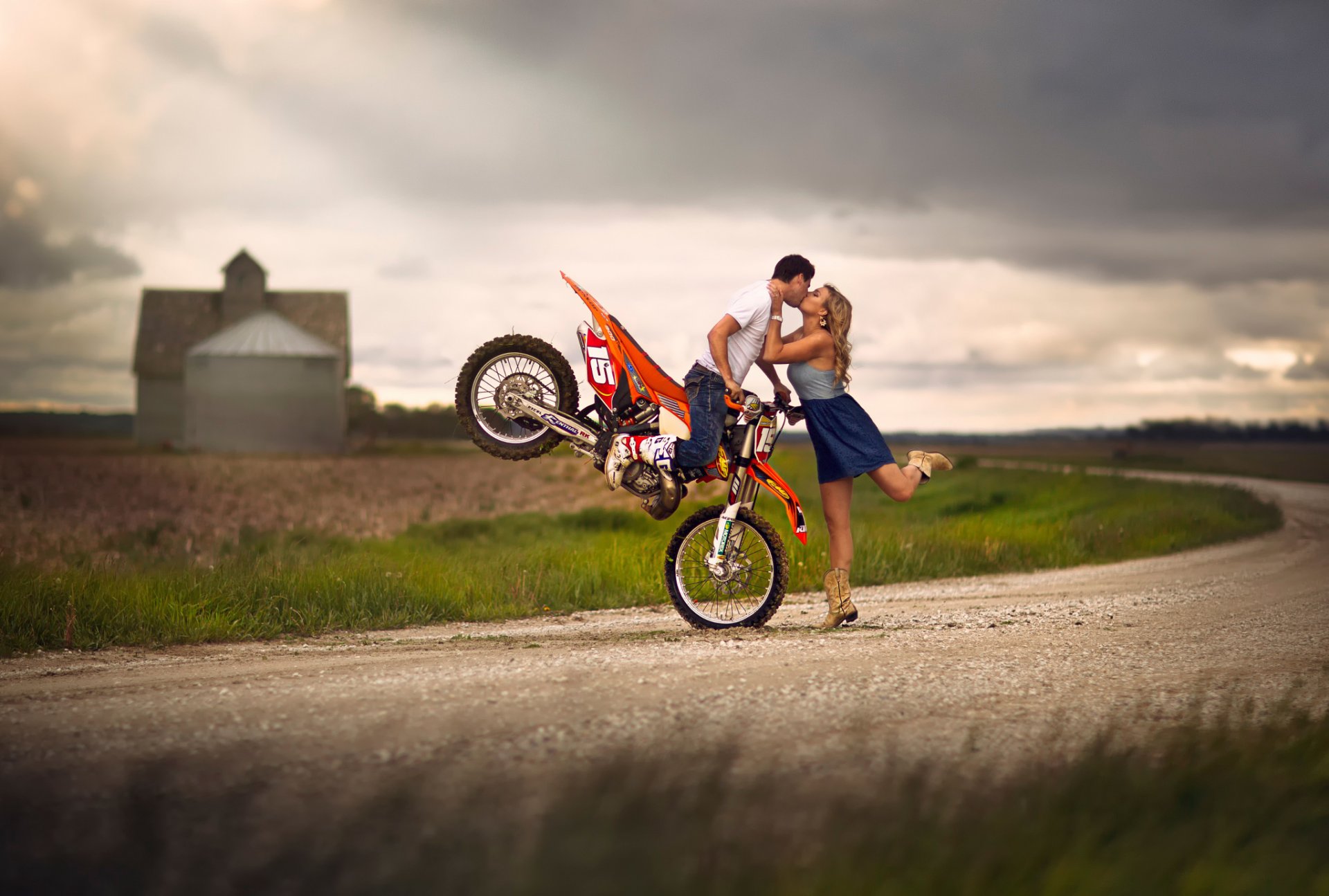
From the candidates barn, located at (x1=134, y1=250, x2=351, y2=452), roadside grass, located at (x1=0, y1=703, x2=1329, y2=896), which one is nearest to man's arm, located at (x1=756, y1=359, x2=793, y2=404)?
roadside grass, located at (x1=0, y1=703, x2=1329, y2=896)

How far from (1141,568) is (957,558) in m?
2.44

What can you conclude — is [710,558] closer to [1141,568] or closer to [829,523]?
[829,523]

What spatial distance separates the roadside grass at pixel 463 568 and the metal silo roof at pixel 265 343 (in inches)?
1459

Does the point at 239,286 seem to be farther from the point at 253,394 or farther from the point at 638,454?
the point at 638,454

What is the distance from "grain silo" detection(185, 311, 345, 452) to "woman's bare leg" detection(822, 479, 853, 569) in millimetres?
50911

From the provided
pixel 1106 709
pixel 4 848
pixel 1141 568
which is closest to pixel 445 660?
pixel 4 848

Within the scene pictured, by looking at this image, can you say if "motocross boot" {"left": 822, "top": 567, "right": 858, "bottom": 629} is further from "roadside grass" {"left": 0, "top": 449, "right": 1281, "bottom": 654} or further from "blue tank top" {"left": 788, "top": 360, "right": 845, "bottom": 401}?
"roadside grass" {"left": 0, "top": 449, "right": 1281, "bottom": 654}

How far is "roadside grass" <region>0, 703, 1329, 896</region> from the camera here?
10.4ft

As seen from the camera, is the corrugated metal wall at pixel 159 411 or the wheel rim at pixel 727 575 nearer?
the wheel rim at pixel 727 575

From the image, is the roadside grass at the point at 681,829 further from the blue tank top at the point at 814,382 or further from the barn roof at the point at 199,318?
the barn roof at the point at 199,318

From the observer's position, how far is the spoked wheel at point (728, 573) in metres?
7.94

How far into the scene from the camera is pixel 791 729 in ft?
15.5

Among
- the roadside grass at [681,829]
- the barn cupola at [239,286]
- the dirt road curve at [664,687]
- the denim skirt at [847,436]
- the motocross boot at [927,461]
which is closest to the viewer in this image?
the roadside grass at [681,829]

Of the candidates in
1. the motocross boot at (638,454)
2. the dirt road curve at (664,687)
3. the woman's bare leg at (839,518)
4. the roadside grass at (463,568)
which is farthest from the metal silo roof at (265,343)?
the woman's bare leg at (839,518)
